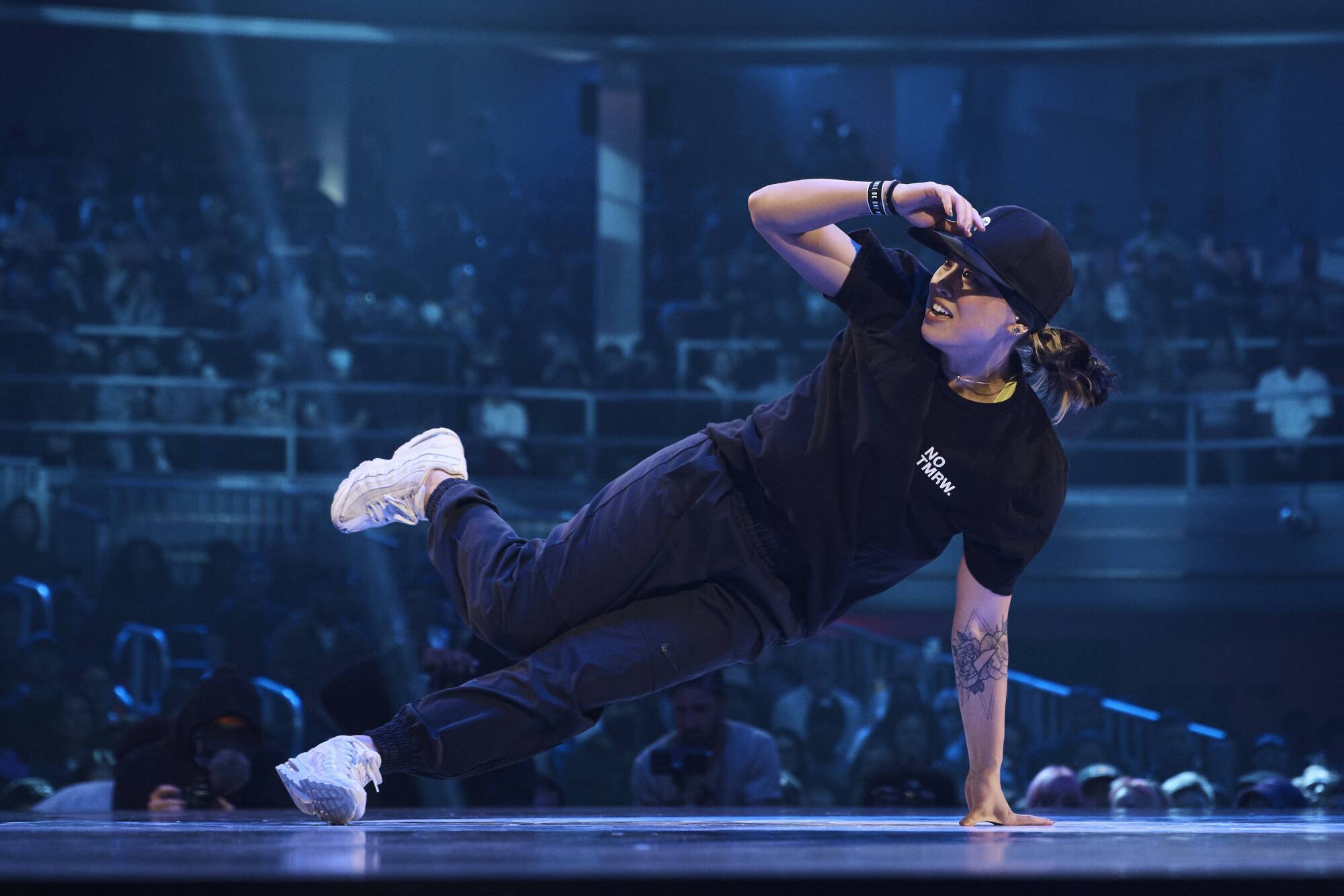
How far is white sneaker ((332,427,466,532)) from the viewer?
2215 millimetres

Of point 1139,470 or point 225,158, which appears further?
point 225,158

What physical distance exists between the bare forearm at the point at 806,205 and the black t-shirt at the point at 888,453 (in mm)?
99

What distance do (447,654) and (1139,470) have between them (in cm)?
489

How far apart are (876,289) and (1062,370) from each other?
312mm

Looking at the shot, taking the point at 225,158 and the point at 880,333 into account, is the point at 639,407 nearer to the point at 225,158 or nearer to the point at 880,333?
the point at 225,158

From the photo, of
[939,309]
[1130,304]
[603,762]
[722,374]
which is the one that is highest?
[1130,304]

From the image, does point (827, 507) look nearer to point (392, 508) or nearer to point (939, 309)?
point (939, 309)

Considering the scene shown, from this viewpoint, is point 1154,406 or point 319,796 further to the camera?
point 1154,406

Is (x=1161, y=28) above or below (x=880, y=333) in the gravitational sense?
above

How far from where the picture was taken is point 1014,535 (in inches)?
80.0

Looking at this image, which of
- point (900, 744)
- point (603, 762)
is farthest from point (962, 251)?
point (603, 762)

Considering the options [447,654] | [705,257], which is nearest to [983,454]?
[447,654]

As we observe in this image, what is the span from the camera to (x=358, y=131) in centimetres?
870

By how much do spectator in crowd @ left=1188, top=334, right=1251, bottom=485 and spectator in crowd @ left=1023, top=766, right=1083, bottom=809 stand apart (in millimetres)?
3661
